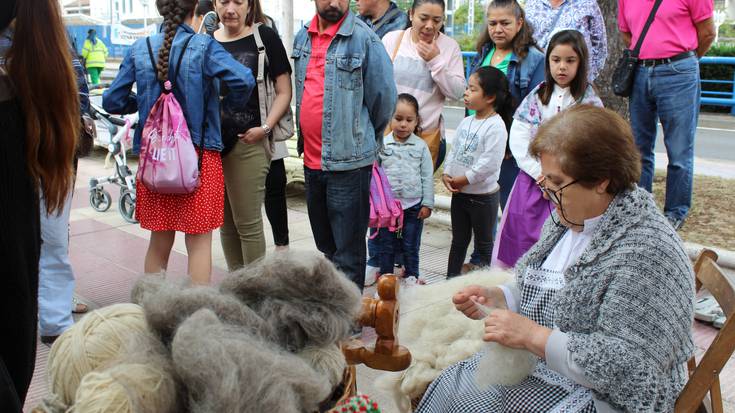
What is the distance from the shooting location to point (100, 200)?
6176 mm

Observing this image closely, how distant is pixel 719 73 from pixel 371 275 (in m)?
13.1

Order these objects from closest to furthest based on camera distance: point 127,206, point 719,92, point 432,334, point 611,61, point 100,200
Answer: point 432,334, point 127,206, point 100,200, point 611,61, point 719,92

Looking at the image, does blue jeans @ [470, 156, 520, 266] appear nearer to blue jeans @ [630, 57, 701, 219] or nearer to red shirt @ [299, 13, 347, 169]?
blue jeans @ [630, 57, 701, 219]

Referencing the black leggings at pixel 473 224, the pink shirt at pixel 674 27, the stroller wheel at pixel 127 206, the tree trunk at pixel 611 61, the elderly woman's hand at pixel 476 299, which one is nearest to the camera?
the elderly woman's hand at pixel 476 299

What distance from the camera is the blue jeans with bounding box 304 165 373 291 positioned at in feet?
10.6

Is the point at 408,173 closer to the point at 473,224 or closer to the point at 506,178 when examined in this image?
the point at 473,224

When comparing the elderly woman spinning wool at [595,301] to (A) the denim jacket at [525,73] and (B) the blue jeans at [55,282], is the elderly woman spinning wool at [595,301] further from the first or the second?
(A) the denim jacket at [525,73]

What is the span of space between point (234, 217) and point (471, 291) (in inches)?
72.8

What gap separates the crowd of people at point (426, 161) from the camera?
1.51 meters

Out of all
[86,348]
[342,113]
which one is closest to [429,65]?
[342,113]

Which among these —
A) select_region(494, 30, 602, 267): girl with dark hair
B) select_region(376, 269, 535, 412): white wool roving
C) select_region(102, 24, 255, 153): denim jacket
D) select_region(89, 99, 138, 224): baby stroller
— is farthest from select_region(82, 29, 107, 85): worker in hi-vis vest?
select_region(376, 269, 535, 412): white wool roving

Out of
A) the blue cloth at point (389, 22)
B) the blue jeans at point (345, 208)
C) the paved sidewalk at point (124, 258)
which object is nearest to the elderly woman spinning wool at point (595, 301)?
the paved sidewalk at point (124, 258)

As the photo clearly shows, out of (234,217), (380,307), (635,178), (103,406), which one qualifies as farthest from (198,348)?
(234,217)

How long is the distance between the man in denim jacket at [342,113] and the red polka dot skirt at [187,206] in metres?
0.47
